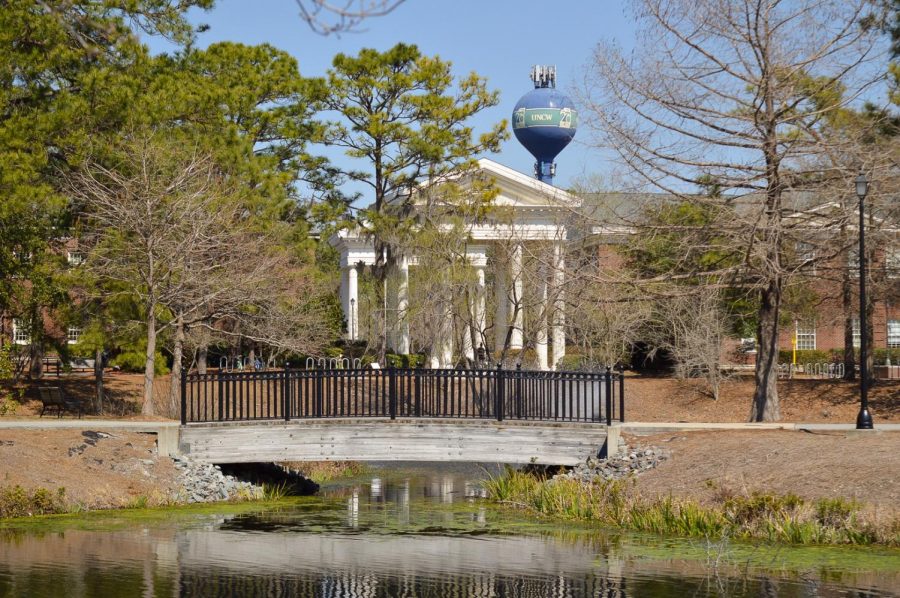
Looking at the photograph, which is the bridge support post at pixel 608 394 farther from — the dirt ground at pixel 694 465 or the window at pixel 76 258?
the window at pixel 76 258

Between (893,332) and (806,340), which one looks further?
(806,340)

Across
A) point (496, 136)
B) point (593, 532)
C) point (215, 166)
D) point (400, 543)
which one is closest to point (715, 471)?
point (593, 532)

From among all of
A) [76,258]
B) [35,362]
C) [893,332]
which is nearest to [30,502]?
[76,258]

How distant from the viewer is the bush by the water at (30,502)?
1980cm

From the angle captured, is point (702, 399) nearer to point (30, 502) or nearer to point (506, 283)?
point (506, 283)

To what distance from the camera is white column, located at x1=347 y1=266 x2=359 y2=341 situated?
168 feet


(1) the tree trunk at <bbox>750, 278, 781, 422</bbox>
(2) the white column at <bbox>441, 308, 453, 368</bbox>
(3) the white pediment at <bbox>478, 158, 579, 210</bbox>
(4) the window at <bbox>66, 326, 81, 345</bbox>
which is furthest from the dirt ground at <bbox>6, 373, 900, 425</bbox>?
(3) the white pediment at <bbox>478, 158, 579, 210</bbox>

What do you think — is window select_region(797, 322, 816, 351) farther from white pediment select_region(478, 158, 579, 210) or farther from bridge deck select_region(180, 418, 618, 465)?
bridge deck select_region(180, 418, 618, 465)

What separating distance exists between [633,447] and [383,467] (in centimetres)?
1116

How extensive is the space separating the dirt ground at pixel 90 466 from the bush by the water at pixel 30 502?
0.32m

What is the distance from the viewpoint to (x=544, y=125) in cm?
6444

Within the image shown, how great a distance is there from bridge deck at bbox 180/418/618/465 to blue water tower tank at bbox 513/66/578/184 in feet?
133

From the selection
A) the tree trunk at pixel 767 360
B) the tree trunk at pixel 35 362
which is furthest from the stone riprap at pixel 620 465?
the tree trunk at pixel 35 362

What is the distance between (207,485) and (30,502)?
12.6ft
